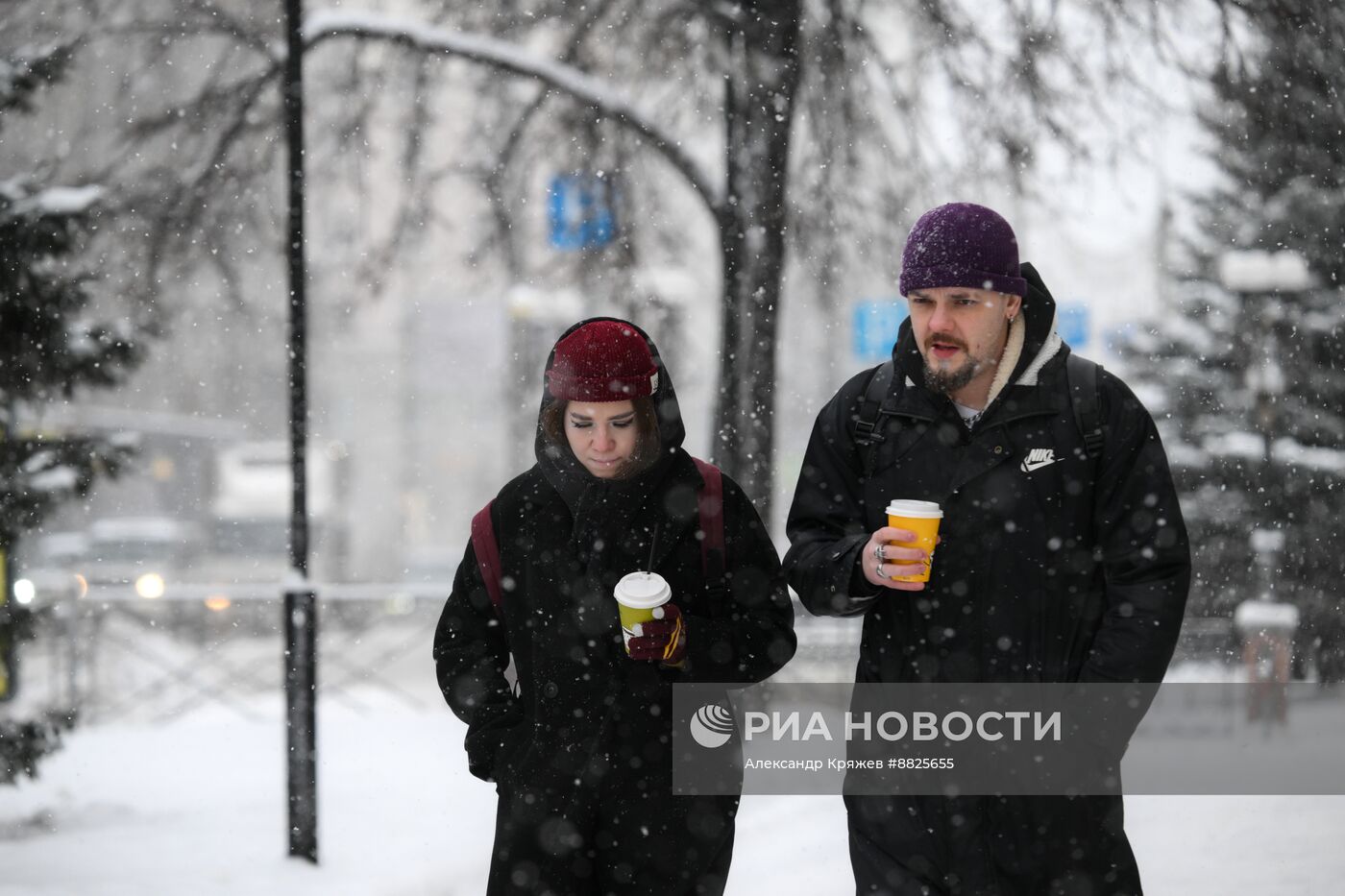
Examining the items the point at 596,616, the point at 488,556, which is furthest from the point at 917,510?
the point at 488,556

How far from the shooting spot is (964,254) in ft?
8.49

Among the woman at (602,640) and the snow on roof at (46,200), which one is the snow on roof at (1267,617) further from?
the snow on roof at (46,200)

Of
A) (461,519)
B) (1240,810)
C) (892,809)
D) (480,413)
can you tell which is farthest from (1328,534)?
(461,519)

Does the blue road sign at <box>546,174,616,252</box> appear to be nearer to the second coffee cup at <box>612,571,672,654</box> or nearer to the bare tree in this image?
the bare tree

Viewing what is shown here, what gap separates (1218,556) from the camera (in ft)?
32.4

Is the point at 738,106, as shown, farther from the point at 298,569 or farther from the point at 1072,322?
the point at 298,569

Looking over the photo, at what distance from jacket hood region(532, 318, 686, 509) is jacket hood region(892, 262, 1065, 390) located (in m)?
0.52

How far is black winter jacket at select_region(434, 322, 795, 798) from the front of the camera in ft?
8.78

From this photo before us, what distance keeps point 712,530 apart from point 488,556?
0.51m

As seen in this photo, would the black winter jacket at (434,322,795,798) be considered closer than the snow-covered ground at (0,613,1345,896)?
Yes

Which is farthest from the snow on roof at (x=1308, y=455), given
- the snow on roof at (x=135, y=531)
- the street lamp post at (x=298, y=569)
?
the snow on roof at (x=135, y=531)

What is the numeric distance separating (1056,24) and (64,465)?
554 cm

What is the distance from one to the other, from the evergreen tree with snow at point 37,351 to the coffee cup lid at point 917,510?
4752 millimetres

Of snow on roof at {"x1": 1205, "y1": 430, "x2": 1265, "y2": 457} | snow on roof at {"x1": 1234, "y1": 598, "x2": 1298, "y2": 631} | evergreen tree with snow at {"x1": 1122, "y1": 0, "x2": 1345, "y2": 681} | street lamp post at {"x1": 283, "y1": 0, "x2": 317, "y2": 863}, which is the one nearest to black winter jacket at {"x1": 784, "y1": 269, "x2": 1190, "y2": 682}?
street lamp post at {"x1": 283, "y1": 0, "x2": 317, "y2": 863}
